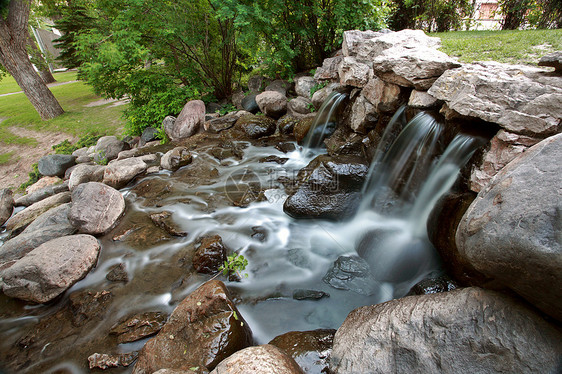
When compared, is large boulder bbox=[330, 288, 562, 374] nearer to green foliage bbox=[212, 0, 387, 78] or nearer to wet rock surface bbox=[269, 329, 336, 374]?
wet rock surface bbox=[269, 329, 336, 374]

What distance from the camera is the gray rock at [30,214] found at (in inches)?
220

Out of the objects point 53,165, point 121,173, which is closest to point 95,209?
point 121,173

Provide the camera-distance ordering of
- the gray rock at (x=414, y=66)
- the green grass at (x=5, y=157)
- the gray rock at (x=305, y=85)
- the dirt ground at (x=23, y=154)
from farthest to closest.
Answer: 1. the green grass at (x=5, y=157)
2. the dirt ground at (x=23, y=154)
3. the gray rock at (x=305, y=85)
4. the gray rock at (x=414, y=66)

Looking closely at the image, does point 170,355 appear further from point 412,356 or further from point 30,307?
point 30,307

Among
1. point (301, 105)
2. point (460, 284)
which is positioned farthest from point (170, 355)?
point (301, 105)

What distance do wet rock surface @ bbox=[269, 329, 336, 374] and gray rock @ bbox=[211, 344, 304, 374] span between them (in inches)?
9.7

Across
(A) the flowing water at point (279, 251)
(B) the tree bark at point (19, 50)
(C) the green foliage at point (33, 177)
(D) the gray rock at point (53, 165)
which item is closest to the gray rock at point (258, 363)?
(A) the flowing water at point (279, 251)

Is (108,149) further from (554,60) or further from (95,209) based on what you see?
(554,60)

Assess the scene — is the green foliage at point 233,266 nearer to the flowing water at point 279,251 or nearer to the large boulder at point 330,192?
the flowing water at point 279,251

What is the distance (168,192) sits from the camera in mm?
6000

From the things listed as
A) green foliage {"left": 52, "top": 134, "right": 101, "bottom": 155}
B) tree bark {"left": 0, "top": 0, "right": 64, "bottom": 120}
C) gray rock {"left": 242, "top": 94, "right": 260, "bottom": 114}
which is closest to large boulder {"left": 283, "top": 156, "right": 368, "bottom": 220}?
gray rock {"left": 242, "top": 94, "right": 260, "bottom": 114}

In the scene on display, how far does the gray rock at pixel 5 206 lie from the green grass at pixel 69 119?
175 inches

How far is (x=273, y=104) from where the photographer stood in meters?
8.68

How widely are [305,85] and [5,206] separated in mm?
8417
